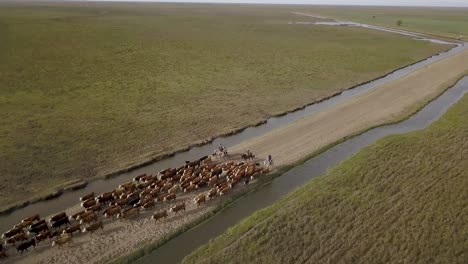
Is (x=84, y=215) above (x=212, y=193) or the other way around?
above

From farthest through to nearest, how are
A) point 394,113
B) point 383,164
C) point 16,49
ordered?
point 16,49, point 394,113, point 383,164

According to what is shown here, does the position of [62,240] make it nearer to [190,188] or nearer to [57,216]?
[57,216]

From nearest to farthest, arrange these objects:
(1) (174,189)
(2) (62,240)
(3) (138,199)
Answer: (2) (62,240) < (3) (138,199) < (1) (174,189)

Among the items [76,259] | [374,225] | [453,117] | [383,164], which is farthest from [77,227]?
[453,117]

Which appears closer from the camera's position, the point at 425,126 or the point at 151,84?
the point at 425,126

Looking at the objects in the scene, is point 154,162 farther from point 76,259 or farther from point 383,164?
point 383,164

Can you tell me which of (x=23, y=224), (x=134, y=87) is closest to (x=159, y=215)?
(x=23, y=224)
